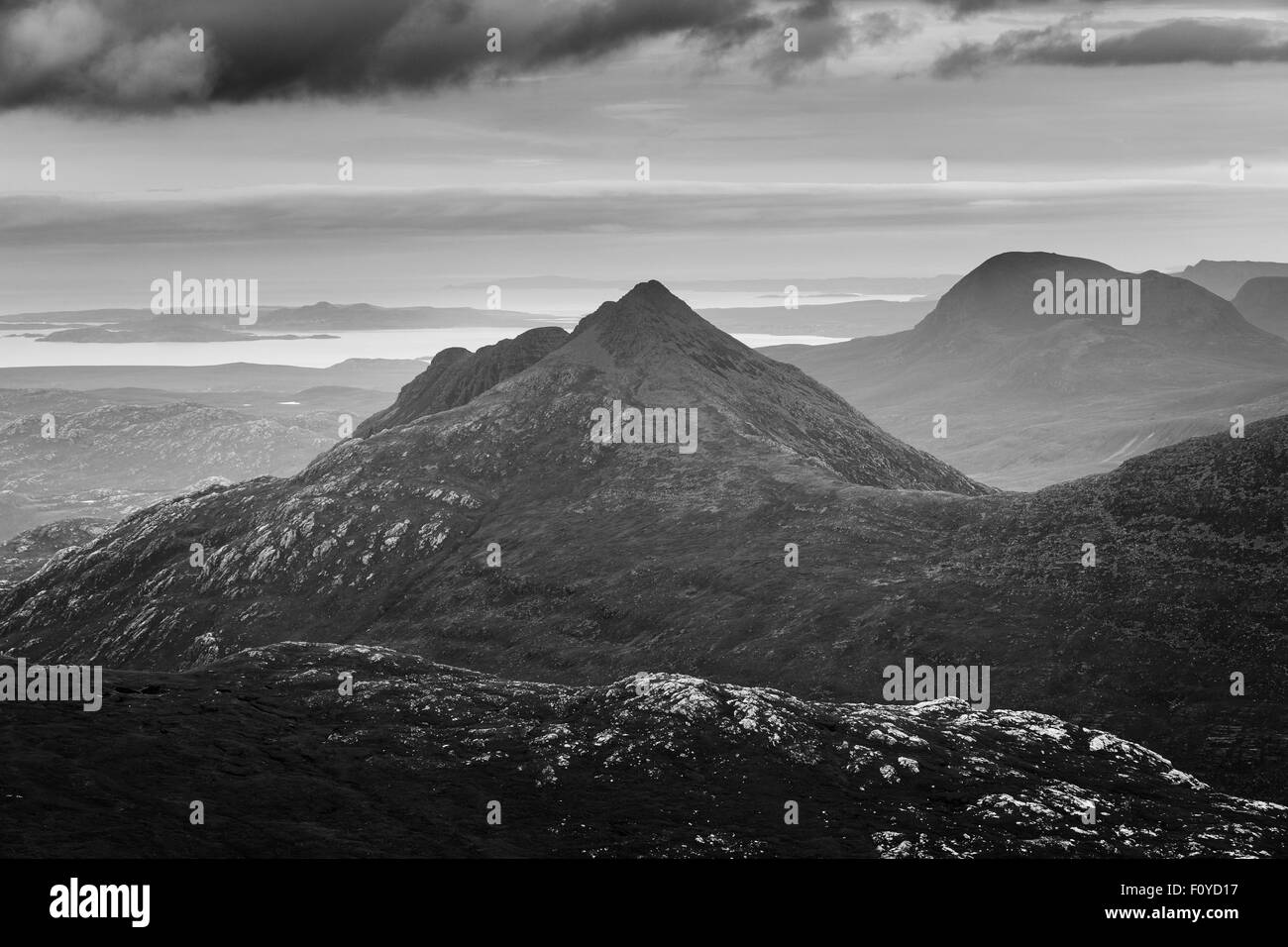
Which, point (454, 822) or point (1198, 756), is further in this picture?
point (1198, 756)

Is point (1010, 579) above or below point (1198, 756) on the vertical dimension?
above

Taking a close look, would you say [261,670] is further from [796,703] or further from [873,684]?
[873,684]
